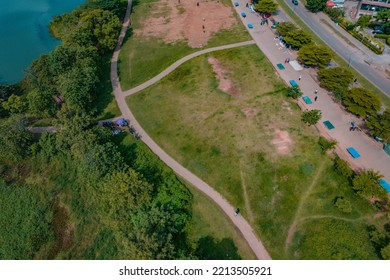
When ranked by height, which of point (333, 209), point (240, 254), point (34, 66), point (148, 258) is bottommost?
point (240, 254)

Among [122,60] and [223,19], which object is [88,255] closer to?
[122,60]

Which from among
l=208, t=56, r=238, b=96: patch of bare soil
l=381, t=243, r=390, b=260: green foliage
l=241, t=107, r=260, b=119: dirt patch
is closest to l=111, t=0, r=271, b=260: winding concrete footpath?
l=208, t=56, r=238, b=96: patch of bare soil

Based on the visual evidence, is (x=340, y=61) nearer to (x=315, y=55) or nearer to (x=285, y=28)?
(x=315, y=55)

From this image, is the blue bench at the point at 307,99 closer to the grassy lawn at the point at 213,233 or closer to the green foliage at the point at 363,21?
the grassy lawn at the point at 213,233

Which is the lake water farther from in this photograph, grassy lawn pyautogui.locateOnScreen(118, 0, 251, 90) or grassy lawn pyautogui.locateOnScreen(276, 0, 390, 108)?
grassy lawn pyautogui.locateOnScreen(276, 0, 390, 108)

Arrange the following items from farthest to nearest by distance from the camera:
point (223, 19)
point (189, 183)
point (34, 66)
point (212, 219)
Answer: point (223, 19) → point (34, 66) → point (189, 183) → point (212, 219)

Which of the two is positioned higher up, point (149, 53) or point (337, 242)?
point (149, 53)

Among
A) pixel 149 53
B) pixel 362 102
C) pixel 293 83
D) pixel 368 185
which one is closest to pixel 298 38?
pixel 293 83

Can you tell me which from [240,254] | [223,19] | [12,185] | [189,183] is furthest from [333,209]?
[223,19]
